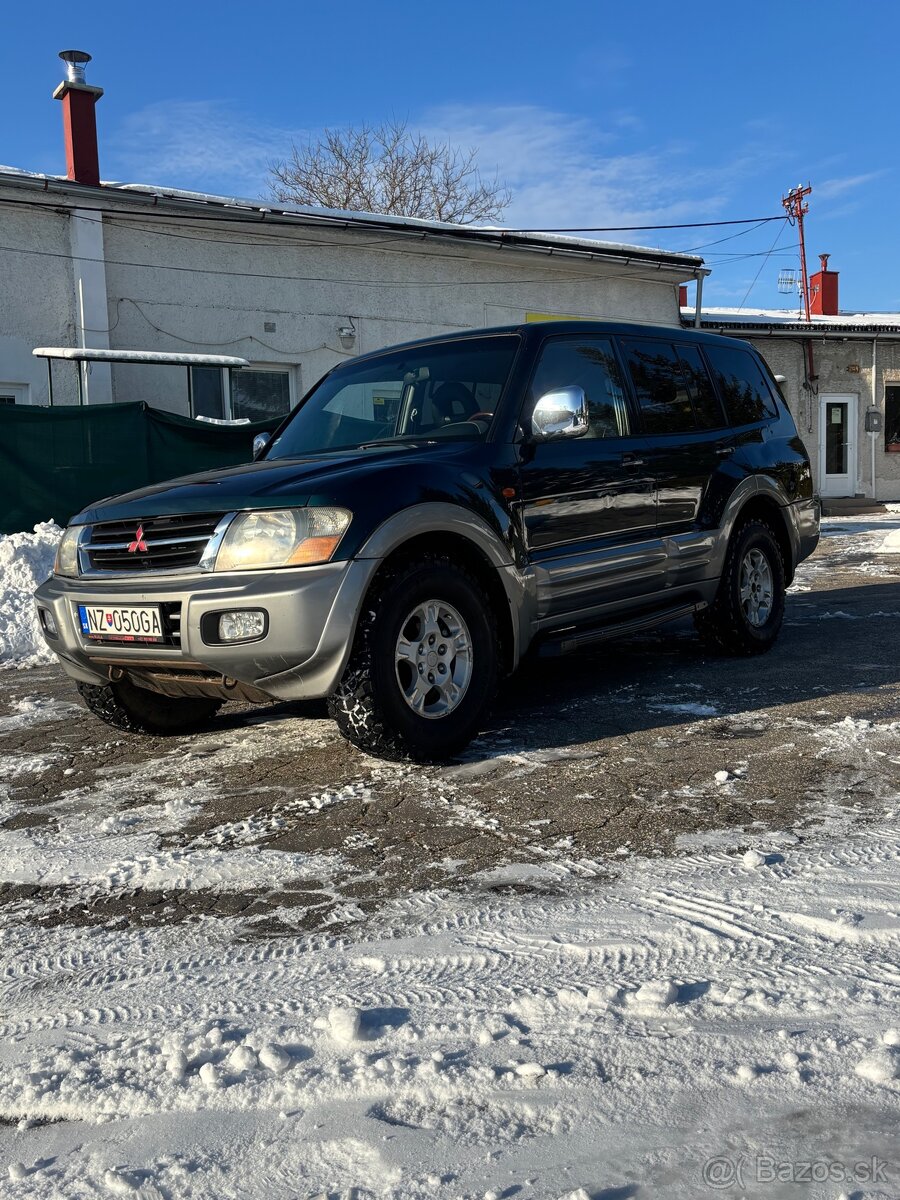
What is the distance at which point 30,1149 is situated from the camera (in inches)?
75.5

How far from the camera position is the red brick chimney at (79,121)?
48.5 ft

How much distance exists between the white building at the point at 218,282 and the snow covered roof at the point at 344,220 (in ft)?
0.08

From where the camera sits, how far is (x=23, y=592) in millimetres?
8539

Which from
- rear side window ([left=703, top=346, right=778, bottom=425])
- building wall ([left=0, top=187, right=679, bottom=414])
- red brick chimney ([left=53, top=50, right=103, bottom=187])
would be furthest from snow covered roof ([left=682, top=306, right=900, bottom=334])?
rear side window ([left=703, top=346, right=778, bottom=425])

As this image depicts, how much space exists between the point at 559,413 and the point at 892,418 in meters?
24.2

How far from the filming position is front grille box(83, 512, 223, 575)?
13.6ft

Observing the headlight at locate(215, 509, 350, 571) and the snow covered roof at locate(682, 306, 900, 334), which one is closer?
the headlight at locate(215, 509, 350, 571)

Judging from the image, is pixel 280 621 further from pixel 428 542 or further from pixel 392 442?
pixel 392 442

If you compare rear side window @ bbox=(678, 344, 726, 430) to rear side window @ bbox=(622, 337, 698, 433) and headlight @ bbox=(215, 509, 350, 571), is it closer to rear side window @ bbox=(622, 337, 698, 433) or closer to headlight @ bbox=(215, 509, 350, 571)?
rear side window @ bbox=(622, 337, 698, 433)

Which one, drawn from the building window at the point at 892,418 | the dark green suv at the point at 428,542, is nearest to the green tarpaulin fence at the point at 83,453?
the dark green suv at the point at 428,542

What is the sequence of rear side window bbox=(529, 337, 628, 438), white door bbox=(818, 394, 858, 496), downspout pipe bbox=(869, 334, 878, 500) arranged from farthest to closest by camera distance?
downspout pipe bbox=(869, 334, 878, 500)
white door bbox=(818, 394, 858, 496)
rear side window bbox=(529, 337, 628, 438)

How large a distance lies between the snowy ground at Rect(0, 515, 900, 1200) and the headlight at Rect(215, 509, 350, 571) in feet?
2.85

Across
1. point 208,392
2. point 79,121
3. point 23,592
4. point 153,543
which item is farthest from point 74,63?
point 153,543

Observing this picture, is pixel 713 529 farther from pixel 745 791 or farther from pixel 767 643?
pixel 745 791
